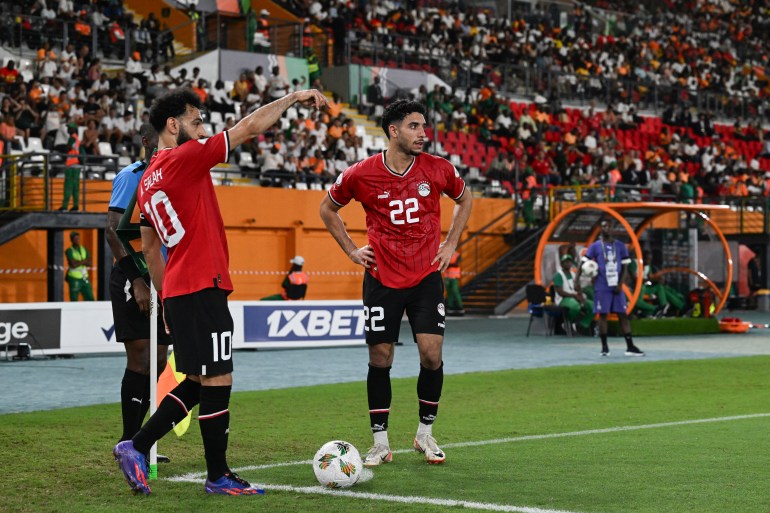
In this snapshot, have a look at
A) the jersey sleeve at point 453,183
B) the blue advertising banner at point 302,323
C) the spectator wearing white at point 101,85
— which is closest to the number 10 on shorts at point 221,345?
the jersey sleeve at point 453,183

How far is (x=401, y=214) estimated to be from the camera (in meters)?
8.00

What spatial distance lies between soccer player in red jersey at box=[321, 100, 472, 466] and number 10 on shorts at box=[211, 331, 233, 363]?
149 cm

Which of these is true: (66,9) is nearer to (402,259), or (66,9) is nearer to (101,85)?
(101,85)

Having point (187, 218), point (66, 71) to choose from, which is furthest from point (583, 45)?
point (187, 218)

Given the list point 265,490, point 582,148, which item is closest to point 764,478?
point 265,490

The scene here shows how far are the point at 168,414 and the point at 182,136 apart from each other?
1544 mm

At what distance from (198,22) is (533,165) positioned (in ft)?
34.8

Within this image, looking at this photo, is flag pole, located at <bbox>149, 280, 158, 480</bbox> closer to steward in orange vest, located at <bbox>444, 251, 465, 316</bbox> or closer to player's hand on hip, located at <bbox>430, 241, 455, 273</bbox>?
player's hand on hip, located at <bbox>430, 241, 455, 273</bbox>

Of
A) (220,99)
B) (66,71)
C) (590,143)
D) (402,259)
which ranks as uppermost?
(66,71)

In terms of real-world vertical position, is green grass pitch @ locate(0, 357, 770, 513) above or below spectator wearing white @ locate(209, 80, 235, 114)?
below

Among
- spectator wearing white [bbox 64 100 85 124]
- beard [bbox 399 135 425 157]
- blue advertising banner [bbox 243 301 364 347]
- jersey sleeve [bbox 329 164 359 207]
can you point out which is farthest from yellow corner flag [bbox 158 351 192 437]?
spectator wearing white [bbox 64 100 85 124]

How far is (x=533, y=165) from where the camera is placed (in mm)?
36406

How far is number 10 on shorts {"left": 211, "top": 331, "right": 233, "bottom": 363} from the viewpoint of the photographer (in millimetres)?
6617

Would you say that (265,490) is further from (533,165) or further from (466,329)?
(533,165)
